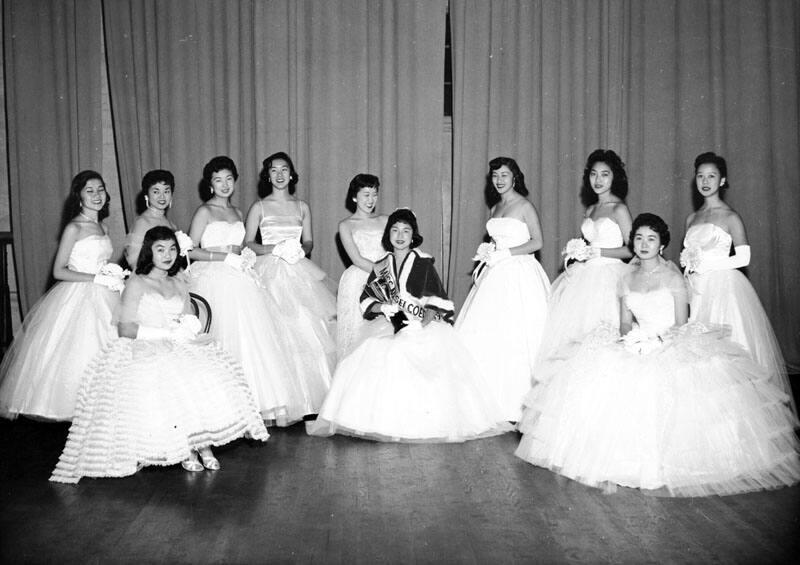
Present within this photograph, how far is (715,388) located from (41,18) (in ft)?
19.4

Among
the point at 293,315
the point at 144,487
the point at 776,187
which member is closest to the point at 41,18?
the point at 293,315

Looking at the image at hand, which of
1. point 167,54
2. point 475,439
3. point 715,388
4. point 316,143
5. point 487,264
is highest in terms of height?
point 167,54

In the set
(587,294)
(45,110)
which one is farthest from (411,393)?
(45,110)

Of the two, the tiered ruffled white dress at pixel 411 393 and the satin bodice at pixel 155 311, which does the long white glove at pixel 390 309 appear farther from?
the satin bodice at pixel 155 311

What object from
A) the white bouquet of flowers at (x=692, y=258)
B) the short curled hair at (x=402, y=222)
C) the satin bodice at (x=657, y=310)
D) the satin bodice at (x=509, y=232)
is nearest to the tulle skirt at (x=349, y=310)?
the short curled hair at (x=402, y=222)

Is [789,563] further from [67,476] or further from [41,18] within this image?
[41,18]

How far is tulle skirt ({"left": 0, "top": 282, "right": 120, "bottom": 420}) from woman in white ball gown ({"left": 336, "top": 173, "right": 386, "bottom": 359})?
56.9 inches

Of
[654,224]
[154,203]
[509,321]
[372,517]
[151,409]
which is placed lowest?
[372,517]

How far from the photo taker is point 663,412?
375 centimetres

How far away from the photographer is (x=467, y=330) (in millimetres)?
5219

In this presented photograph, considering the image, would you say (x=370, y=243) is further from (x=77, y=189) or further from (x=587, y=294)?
(x=77, y=189)

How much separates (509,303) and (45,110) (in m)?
4.22

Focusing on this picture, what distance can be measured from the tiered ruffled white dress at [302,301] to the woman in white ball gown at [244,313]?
63 millimetres

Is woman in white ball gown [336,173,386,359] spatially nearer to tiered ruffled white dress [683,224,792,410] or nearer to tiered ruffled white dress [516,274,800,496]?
tiered ruffled white dress [516,274,800,496]
